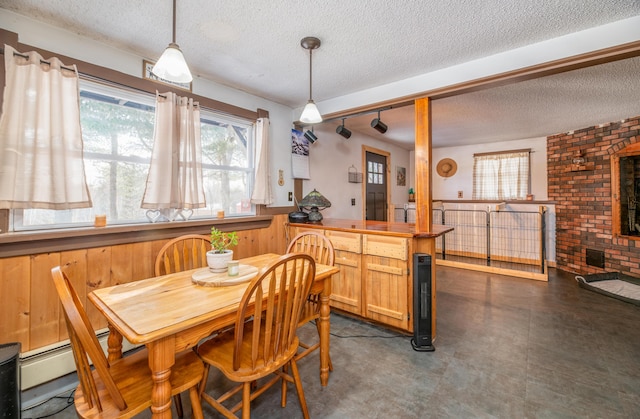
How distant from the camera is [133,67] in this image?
85.9 inches

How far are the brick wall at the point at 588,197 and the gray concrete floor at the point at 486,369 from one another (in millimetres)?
1258

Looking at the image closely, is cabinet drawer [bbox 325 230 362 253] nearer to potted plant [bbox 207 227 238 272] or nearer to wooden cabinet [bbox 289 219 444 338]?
wooden cabinet [bbox 289 219 444 338]

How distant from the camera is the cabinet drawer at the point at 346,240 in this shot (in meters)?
2.70

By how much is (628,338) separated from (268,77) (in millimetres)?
3901

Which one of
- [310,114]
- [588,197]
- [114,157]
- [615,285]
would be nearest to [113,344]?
[114,157]

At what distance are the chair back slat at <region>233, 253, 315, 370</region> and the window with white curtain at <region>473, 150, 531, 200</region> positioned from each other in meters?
5.35

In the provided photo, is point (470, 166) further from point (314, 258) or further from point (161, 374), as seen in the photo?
point (161, 374)

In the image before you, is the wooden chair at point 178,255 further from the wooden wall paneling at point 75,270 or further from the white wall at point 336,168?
the white wall at point 336,168

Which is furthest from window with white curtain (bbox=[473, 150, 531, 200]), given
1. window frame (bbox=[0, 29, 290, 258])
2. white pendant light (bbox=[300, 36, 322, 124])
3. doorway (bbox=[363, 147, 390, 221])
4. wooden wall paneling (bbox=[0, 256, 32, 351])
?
wooden wall paneling (bbox=[0, 256, 32, 351])

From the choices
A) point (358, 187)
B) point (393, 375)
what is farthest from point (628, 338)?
point (358, 187)

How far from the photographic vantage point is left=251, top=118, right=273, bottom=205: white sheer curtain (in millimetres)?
2967

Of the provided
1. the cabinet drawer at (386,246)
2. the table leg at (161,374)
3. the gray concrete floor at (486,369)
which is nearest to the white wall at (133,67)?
the cabinet drawer at (386,246)

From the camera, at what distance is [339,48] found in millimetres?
2143

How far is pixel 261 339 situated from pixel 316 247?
36.4 inches
